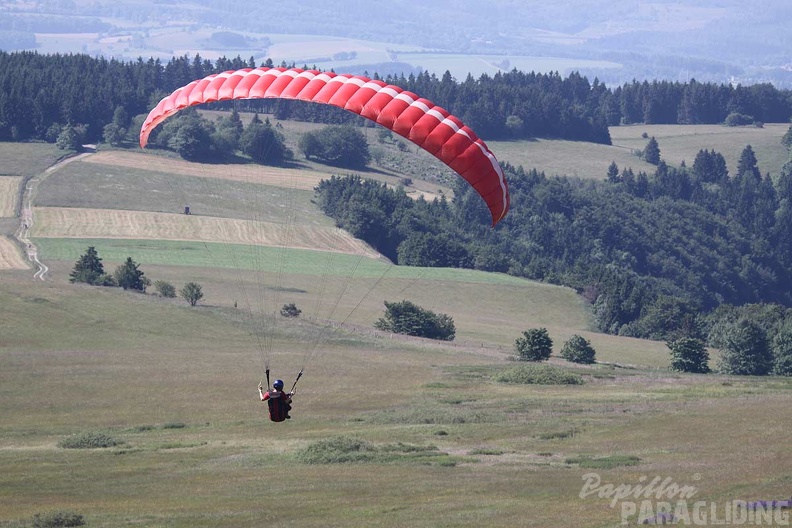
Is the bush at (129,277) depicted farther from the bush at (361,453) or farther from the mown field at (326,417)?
the bush at (361,453)

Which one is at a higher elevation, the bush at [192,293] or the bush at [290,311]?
the bush at [192,293]

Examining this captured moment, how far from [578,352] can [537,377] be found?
16928 millimetres

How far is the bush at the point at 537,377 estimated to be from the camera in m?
64.2

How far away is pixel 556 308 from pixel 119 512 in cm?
Result: 8671

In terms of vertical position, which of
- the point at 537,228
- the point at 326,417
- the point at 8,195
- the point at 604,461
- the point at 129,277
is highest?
the point at 8,195

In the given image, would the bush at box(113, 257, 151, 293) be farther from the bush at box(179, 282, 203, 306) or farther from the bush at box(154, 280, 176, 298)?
the bush at box(179, 282, 203, 306)

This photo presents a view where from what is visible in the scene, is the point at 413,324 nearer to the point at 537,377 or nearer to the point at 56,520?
the point at 537,377

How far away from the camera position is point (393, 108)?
3400cm

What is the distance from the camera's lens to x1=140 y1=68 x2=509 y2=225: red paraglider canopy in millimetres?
33438

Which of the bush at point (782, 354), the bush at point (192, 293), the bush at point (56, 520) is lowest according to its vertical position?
the bush at point (782, 354)

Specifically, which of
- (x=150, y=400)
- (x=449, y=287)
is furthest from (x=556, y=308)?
(x=150, y=400)

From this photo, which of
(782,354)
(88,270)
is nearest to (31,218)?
(88,270)

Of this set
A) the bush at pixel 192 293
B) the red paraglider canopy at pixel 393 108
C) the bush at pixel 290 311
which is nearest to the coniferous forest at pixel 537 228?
the bush at pixel 290 311

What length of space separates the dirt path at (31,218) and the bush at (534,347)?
132 feet
